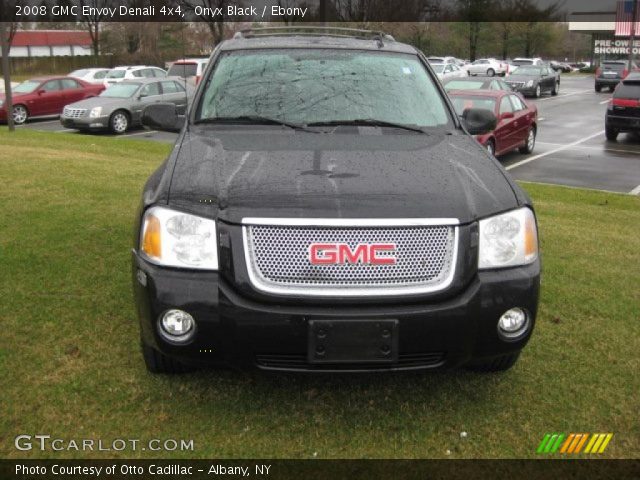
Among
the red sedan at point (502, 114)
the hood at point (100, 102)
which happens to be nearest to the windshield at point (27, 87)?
the hood at point (100, 102)

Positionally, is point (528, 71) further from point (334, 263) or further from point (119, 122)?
point (334, 263)

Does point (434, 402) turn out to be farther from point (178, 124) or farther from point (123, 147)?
point (123, 147)

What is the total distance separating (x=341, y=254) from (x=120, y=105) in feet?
55.6

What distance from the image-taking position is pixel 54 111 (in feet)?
→ 71.3

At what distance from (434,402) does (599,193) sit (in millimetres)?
7907

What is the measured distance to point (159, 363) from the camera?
3.39 meters

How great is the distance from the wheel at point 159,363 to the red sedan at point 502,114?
983 centimetres

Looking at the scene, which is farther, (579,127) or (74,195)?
(579,127)

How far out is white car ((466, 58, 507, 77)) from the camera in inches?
1680

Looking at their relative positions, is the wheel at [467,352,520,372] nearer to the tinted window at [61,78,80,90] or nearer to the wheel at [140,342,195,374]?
the wheel at [140,342,195,374]

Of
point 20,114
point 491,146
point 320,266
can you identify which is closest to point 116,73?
point 20,114

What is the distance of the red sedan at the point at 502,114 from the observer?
43.1 ft

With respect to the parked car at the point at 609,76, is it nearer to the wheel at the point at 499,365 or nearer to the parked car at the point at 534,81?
the parked car at the point at 534,81
